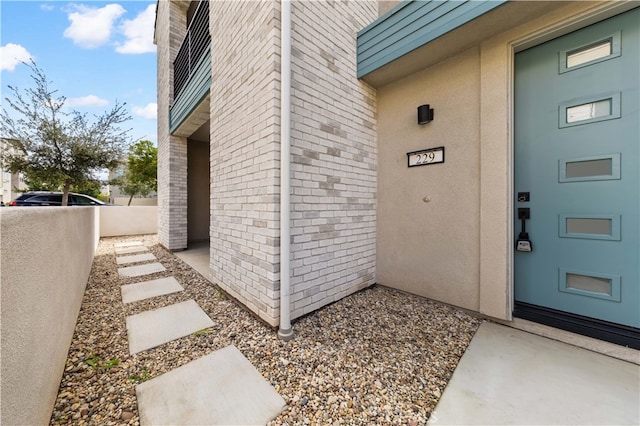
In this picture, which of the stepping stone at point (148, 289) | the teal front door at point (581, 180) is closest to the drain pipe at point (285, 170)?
the stepping stone at point (148, 289)

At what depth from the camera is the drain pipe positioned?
6.54 feet

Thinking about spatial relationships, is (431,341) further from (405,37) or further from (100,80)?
(100,80)

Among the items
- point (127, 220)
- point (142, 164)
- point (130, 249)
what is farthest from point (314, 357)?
point (142, 164)

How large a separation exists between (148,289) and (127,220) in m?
5.93

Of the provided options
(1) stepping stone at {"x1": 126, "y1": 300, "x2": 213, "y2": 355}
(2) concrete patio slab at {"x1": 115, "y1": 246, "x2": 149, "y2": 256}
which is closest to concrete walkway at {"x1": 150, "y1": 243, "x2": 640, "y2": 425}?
(1) stepping stone at {"x1": 126, "y1": 300, "x2": 213, "y2": 355}

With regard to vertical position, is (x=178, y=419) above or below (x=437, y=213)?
below

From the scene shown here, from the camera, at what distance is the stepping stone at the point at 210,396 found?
1.24 metres

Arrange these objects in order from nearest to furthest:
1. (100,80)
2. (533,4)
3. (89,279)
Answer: (533,4) → (89,279) → (100,80)

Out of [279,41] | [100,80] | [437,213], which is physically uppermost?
[100,80]

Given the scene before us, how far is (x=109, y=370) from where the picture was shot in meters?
1.57

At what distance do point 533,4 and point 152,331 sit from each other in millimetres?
4297

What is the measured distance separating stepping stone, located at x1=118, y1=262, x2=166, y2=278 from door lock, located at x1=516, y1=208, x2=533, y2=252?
16.3 feet

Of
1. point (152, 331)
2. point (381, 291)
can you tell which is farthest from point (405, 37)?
point (152, 331)

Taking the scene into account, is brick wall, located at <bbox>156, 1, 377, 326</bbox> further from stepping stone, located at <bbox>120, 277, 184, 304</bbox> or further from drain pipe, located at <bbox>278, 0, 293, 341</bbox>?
stepping stone, located at <bbox>120, 277, 184, 304</bbox>
